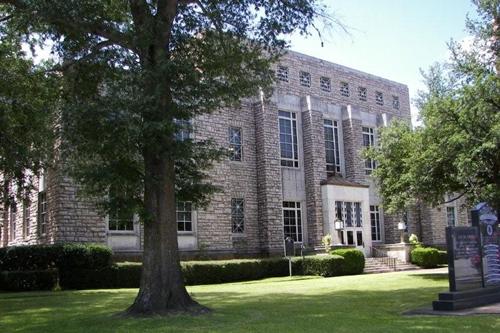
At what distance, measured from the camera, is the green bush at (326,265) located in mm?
25531

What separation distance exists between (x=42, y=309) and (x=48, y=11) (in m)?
7.13

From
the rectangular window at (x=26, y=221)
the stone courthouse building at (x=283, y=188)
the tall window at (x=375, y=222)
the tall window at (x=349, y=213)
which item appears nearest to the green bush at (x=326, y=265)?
the stone courthouse building at (x=283, y=188)

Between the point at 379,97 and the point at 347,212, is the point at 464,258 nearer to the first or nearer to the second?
the point at 347,212

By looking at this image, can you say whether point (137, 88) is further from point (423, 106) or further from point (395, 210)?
point (395, 210)

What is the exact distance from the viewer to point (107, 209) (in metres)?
12.5

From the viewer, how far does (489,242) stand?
1327cm

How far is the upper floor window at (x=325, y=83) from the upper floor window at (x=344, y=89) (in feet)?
3.83

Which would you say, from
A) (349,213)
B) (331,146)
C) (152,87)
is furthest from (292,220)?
(152,87)

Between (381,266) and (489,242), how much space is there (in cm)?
1625

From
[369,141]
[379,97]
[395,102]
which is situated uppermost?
[379,97]

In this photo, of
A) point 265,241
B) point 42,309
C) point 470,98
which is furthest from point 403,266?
point 42,309

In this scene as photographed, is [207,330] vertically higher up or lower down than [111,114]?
lower down

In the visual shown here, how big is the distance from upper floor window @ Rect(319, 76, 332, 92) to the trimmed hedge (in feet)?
62.7

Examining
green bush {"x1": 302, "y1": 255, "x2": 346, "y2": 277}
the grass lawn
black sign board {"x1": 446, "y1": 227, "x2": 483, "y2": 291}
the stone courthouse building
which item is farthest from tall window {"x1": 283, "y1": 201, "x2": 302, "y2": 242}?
black sign board {"x1": 446, "y1": 227, "x2": 483, "y2": 291}
